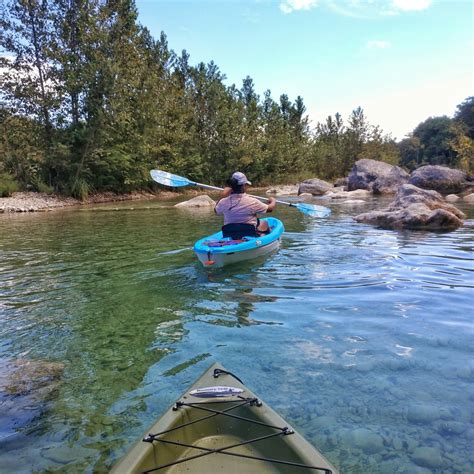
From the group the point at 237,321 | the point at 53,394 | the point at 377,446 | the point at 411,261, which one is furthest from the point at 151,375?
the point at 411,261

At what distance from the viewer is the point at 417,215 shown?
11.2 meters

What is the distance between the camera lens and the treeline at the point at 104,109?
20922 mm

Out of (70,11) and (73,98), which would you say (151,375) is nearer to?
(73,98)

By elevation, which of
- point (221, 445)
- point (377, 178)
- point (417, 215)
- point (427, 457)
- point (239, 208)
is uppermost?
point (377, 178)

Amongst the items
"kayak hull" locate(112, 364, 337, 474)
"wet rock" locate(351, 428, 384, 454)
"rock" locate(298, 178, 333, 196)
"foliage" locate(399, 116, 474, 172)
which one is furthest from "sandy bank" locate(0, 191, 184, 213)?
"foliage" locate(399, 116, 474, 172)

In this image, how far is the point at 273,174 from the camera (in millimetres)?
40562

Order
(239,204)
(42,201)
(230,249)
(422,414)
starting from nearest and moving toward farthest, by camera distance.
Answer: (422,414) → (230,249) → (239,204) → (42,201)

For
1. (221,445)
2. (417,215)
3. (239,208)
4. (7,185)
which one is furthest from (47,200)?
(221,445)

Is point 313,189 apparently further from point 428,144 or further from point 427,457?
point 428,144

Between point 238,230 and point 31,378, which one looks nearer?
point 31,378

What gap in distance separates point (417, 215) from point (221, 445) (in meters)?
10.2

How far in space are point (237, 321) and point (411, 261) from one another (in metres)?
3.97

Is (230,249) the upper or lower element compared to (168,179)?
lower

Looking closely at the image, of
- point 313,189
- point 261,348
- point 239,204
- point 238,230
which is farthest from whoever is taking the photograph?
point 313,189
